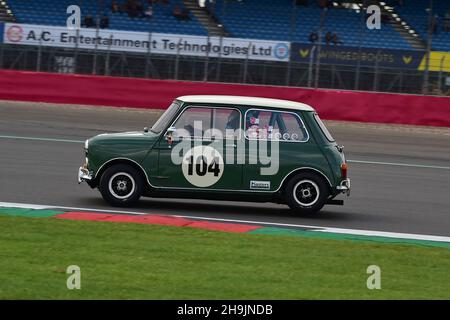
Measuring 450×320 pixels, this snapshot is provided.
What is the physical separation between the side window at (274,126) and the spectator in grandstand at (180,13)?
82.5 ft

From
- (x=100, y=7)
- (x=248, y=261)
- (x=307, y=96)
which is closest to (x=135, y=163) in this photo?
(x=248, y=261)

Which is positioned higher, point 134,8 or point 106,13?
point 134,8

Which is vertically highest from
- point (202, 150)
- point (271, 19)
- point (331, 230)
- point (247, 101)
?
point (271, 19)

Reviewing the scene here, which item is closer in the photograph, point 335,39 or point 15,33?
point 15,33

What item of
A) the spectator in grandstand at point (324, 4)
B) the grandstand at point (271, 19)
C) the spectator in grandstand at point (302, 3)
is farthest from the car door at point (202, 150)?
the spectator in grandstand at point (302, 3)

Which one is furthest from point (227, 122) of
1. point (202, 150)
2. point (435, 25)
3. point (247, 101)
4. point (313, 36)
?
point (435, 25)

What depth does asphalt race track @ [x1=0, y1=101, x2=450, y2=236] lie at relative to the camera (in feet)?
40.0

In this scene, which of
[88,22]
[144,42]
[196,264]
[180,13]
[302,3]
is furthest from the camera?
[302,3]

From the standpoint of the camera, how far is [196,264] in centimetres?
847

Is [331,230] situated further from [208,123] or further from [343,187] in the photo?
[208,123]

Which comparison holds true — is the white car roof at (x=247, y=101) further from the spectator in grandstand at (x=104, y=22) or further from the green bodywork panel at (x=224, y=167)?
the spectator in grandstand at (x=104, y=22)

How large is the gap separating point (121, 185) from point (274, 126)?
2033mm

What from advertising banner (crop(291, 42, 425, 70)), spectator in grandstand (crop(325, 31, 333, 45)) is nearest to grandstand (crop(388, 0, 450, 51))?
spectator in grandstand (crop(325, 31, 333, 45))

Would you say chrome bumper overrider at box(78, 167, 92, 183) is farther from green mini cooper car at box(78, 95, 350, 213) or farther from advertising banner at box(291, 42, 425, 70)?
advertising banner at box(291, 42, 425, 70)
